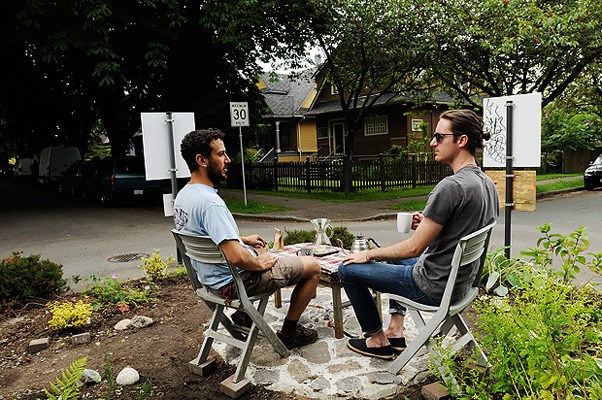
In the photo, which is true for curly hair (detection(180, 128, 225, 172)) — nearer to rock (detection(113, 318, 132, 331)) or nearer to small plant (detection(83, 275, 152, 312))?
rock (detection(113, 318, 132, 331))

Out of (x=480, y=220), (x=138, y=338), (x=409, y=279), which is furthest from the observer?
(x=138, y=338)

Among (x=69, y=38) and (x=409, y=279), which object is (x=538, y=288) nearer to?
(x=409, y=279)

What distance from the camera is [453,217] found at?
2.93m

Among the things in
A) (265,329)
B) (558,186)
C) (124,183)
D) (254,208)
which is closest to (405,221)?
(265,329)

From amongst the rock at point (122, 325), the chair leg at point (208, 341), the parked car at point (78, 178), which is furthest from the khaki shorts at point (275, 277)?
the parked car at point (78, 178)

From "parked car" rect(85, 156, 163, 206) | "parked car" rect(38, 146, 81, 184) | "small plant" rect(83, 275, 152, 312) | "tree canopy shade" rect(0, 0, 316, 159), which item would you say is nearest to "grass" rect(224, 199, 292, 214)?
"tree canopy shade" rect(0, 0, 316, 159)

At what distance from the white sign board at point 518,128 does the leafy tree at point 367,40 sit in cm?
964

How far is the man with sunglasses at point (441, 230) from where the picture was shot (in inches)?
114

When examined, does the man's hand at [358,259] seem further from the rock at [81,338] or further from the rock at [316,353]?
the rock at [81,338]

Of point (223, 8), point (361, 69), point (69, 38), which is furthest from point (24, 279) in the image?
point (361, 69)

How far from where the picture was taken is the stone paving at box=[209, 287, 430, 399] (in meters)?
3.17

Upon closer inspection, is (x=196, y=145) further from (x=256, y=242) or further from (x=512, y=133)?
(x=512, y=133)

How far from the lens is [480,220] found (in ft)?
9.69

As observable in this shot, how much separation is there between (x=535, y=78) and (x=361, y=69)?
6.25 m
